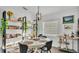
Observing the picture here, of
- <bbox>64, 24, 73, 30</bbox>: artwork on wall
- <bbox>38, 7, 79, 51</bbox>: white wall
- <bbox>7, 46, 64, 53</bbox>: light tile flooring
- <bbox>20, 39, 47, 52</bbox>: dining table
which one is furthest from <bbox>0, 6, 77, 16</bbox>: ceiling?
<bbox>7, 46, 64, 53</bbox>: light tile flooring

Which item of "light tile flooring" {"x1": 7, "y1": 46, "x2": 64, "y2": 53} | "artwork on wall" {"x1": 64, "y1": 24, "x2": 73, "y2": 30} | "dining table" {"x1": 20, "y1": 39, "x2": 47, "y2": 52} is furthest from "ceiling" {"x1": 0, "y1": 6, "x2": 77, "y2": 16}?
"light tile flooring" {"x1": 7, "y1": 46, "x2": 64, "y2": 53}

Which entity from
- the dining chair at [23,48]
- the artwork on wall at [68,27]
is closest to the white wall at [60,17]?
the artwork on wall at [68,27]

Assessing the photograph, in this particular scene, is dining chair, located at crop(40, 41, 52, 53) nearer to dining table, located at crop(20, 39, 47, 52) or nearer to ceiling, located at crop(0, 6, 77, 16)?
dining table, located at crop(20, 39, 47, 52)

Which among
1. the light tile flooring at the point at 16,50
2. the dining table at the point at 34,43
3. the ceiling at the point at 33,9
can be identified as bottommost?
the light tile flooring at the point at 16,50

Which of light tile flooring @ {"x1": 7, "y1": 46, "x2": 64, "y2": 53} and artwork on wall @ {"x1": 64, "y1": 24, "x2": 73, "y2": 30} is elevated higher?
artwork on wall @ {"x1": 64, "y1": 24, "x2": 73, "y2": 30}

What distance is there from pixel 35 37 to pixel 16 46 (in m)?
0.33

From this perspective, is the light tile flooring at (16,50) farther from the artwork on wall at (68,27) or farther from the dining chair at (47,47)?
the artwork on wall at (68,27)

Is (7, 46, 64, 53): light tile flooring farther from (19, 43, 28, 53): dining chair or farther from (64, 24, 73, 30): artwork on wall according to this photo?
(64, 24, 73, 30): artwork on wall

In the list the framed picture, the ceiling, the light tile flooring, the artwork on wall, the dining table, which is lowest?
the light tile flooring

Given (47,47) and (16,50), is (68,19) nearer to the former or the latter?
(47,47)

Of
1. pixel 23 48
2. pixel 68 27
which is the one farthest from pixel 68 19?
pixel 23 48

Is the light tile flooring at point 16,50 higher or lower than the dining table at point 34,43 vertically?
lower

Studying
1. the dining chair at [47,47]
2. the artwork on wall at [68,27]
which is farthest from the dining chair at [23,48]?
the artwork on wall at [68,27]
